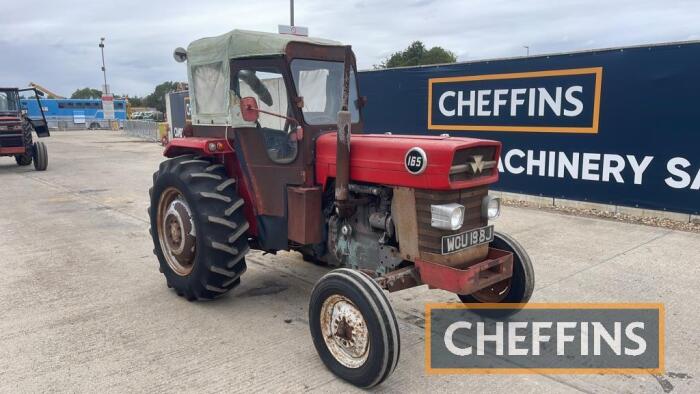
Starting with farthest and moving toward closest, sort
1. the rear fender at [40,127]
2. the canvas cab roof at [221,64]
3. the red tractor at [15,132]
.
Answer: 1. the rear fender at [40,127]
2. the red tractor at [15,132]
3. the canvas cab roof at [221,64]

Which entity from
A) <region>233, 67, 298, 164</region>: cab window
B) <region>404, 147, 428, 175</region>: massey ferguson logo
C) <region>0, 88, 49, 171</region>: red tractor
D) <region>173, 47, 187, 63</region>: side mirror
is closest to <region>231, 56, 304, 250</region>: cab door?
<region>233, 67, 298, 164</region>: cab window

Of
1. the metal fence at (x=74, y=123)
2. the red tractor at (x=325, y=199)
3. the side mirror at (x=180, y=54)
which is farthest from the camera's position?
the metal fence at (x=74, y=123)

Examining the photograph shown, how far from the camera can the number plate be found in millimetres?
3146

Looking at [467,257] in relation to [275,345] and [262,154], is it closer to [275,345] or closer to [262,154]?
[275,345]

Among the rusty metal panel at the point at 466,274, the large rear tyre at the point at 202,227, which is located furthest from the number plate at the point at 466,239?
the large rear tyre at the point at 202,227

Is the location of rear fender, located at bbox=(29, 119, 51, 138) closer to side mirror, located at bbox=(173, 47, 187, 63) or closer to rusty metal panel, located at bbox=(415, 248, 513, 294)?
side mirror, located at bbox=(173, 47, 187, 63)

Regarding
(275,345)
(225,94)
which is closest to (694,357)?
(275,345)

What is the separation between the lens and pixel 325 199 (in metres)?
3.87

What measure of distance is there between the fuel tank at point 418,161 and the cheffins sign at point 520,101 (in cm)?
486

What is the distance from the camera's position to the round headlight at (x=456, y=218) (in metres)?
3.04

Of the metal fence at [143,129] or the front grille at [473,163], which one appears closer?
the front grille at [473,163]

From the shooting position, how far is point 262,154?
397cm

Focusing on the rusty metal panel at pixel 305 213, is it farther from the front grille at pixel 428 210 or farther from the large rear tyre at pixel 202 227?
the front grille at pixel 428 210

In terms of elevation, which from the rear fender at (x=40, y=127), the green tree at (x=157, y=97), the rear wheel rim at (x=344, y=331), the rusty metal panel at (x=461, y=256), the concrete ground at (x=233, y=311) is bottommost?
the concrete ground at (x=233, y=311)
